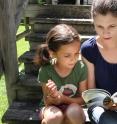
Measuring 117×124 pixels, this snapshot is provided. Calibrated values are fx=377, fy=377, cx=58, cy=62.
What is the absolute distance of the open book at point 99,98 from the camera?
6.96 ft

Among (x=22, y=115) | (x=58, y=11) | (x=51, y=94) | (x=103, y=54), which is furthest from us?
(x=58, y=11)

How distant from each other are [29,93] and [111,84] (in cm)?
116

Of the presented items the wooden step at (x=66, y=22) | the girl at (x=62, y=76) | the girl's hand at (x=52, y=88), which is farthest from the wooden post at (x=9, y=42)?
the girl's hand at (x=52, y=88)

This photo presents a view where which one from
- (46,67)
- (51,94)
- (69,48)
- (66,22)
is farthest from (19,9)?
(51,94)

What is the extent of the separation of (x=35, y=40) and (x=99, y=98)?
165 cm

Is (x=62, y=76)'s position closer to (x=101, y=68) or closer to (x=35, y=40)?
(x=101, y=68)

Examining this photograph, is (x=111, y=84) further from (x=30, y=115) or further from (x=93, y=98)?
(x=30, y=115)

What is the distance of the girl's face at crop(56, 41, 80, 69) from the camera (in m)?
2.29

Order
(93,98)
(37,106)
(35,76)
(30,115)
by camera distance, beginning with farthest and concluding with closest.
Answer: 1. (35,76)
2. (37,106)
3. (30,115)
4. (93,98)

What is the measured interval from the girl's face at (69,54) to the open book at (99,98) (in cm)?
24

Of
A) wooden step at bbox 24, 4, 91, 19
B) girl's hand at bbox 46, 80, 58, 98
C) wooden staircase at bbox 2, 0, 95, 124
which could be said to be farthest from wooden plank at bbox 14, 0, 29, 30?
girl's hand at bbox 46, 80, 58, 98

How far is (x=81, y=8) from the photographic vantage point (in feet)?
13.6

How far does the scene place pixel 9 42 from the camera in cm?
323

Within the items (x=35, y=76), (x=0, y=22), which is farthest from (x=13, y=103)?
(x=0, y=22)
